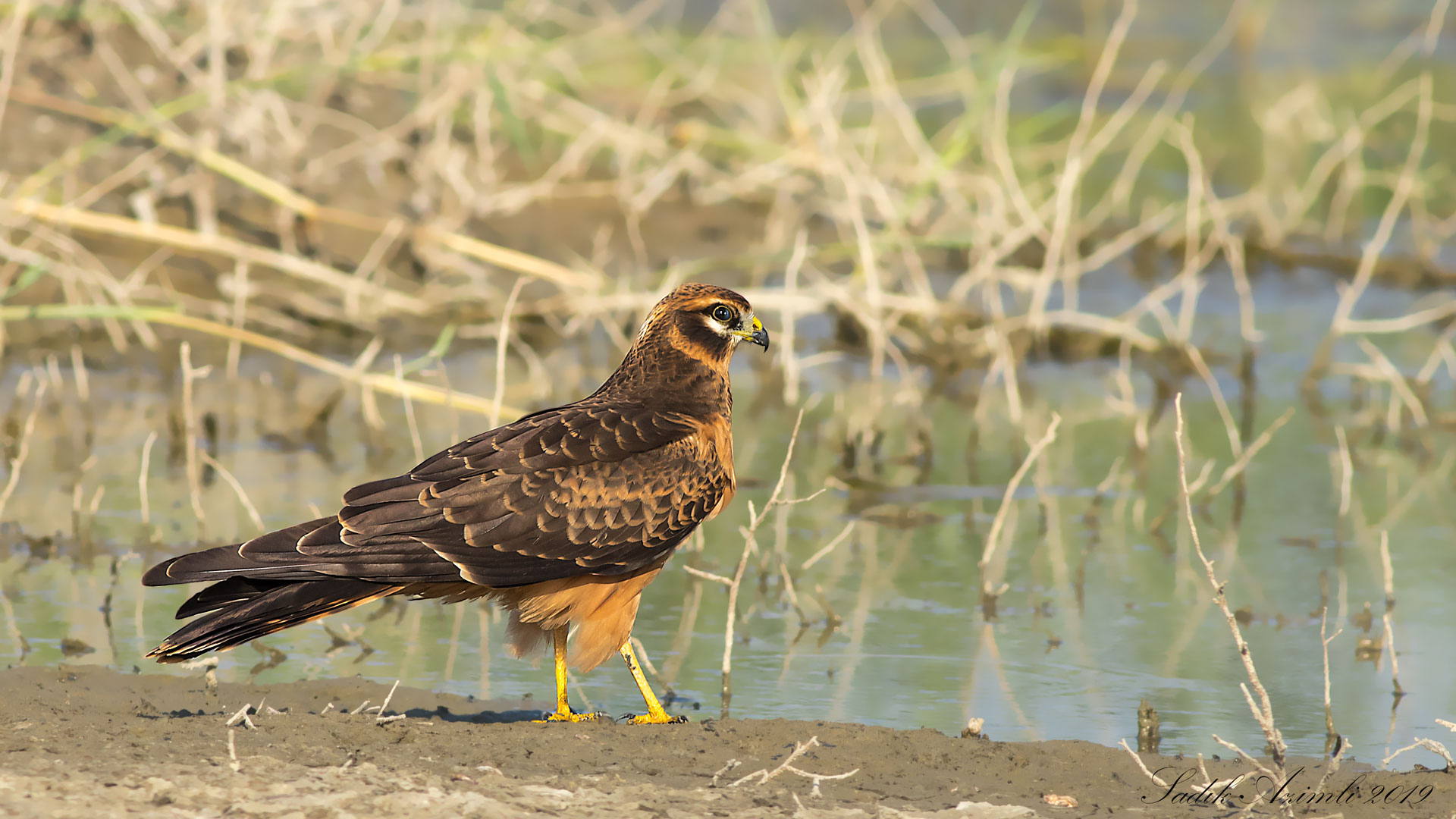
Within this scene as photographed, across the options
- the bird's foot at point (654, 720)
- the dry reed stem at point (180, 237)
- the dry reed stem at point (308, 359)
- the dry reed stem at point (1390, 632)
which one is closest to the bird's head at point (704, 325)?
the bird's foot at point (654, 720)

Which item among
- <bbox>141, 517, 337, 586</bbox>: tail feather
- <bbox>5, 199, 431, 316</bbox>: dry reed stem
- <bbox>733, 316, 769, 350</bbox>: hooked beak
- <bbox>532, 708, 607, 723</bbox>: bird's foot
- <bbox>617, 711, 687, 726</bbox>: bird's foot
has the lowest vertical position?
<bbox>617, 711, 687, 726</bbox>: bird's foot

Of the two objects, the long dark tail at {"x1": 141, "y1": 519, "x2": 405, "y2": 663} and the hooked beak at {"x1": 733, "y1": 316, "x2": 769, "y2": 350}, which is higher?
the hooked beak at {"x1": 733, "y1": 316, "x2": 769, "y2": 350}

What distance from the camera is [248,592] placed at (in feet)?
15.0

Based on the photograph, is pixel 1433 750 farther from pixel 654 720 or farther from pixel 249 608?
pixel 249 608

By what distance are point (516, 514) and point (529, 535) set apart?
7 cm

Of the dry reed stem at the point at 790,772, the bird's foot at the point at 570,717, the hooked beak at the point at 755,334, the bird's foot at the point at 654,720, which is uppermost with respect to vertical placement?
the hooked beak at the point at 755,334

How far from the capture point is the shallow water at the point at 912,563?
5.41 m

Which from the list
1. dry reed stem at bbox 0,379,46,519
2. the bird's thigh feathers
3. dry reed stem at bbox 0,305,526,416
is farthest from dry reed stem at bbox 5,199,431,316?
the bird's thigh feathers

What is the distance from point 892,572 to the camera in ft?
22.1

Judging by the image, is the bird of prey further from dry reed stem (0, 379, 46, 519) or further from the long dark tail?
dry reed stem (0, 379, 46, 519)

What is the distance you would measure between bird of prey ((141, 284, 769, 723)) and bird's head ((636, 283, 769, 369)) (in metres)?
0.10

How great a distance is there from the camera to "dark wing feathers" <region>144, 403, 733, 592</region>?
15.0 ft

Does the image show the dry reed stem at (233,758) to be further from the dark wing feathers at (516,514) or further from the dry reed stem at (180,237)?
the dry reed stem at (180,237)

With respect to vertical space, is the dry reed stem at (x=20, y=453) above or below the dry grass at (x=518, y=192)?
below
